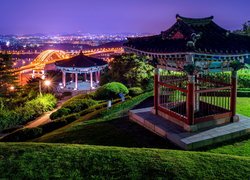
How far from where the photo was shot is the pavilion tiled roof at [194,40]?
33.1 ft

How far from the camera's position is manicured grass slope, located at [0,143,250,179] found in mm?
7188

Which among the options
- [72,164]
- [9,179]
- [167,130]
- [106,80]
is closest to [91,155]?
[72,164]

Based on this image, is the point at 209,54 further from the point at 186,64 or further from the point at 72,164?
the point at 72,164

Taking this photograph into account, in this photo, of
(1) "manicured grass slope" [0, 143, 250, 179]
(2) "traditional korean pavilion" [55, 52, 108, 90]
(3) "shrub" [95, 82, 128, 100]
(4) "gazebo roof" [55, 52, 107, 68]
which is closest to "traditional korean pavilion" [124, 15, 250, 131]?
(1) "manicured grass slope" [0, 143, 250, 179]

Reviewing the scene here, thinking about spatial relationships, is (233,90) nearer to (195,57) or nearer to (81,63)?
(195,57)

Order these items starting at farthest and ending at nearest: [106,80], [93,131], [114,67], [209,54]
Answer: [106,80], [114,67], [93,131], [209,54]

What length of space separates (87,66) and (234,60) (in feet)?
87.2

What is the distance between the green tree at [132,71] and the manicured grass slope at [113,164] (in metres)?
18.5

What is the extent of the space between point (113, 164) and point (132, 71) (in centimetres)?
2095

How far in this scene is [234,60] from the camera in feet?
35.5

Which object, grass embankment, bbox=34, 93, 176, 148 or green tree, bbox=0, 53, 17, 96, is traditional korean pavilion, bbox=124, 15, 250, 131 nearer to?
grass embankment, bbox=34, 93, 176, 148

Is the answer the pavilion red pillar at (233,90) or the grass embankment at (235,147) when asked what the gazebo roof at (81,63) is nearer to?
the pavilion red pillar at (233,90)

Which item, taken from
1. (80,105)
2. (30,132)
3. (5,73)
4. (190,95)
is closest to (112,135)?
(190,95)

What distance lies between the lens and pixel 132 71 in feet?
92.6
